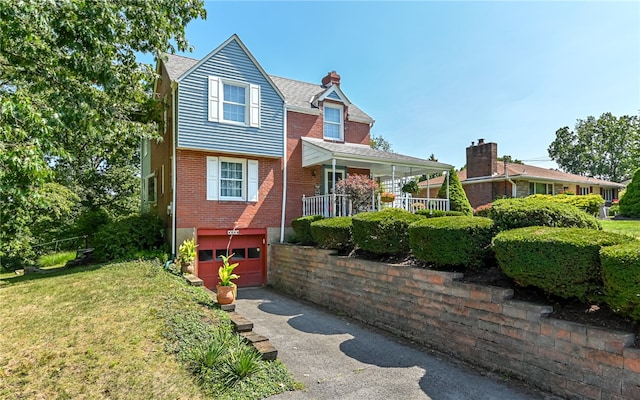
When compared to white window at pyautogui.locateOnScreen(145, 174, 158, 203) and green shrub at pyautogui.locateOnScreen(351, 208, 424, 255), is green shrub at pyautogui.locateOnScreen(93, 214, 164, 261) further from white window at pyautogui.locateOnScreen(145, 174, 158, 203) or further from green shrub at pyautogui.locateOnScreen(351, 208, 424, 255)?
green shrub at pyautogui.locateOnScreen(351, 208, 424, 255)

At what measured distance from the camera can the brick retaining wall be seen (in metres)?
4.12

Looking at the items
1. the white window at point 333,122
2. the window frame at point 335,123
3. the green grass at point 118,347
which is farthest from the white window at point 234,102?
the green grass at point 118,347

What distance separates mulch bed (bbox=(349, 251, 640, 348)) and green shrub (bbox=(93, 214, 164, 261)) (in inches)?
410

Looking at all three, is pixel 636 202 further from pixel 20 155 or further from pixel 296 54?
pixel 20 155

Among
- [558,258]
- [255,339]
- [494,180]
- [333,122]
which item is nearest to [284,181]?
[333,122]

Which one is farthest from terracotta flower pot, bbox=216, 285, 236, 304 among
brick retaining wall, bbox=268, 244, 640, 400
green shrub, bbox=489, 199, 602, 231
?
green shrub, bbox=489, 199, 602, 231

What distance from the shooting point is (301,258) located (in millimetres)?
11195

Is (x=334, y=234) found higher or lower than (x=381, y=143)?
lower

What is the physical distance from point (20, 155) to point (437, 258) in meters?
7.03

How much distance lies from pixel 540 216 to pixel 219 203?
9825mm

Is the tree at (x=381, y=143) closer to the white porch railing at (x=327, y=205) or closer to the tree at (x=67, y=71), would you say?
the white porch railing at (x=327, y=205)

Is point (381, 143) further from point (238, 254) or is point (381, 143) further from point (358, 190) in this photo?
point (238, 254)

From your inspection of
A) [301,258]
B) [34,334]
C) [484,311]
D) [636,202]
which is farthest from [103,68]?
[636,202]

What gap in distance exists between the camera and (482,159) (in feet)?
80.3
